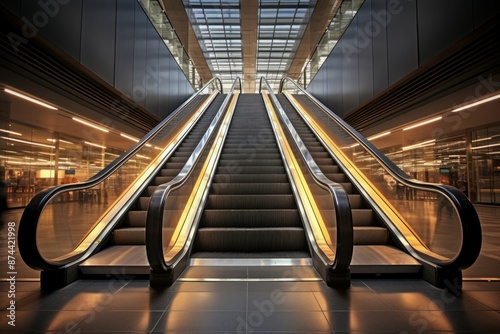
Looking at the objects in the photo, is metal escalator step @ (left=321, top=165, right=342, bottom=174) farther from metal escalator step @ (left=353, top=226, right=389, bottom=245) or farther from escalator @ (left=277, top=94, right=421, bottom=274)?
metal escalator step @ (left=353, top=226, right=389, bottom=245)

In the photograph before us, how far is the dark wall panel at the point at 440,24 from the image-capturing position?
4648mm

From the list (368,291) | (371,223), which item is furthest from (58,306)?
(371,223)

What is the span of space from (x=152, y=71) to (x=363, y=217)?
23.3 feet

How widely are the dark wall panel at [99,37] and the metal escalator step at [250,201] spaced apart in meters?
3.36

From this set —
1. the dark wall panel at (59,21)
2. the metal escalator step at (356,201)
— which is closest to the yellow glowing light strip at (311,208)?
the metal escalator step at (356,201)

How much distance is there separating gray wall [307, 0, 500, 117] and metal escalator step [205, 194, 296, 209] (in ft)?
11.5

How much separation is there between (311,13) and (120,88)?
10.1 m

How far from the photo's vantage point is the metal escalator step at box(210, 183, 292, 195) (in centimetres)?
521

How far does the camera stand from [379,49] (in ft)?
24.8

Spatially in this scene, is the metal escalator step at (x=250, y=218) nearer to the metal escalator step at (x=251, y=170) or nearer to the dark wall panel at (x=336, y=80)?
the metal escalator step at (x=251, y=170)

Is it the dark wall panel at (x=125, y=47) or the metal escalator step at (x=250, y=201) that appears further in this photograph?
the dark wall panel at (x=125, y=47)

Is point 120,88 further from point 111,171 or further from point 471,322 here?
point 471,322

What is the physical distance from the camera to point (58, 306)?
260 cm

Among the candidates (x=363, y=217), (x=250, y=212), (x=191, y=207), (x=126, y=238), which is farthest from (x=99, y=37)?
(x=363, y=217)
